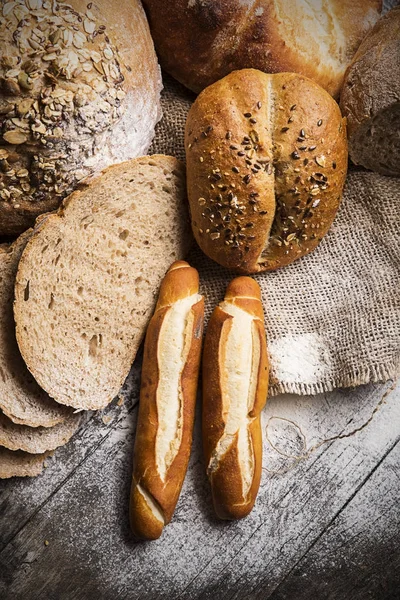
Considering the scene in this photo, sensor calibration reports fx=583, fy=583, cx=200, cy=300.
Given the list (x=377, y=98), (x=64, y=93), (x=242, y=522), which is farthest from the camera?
(x=242, y=522)

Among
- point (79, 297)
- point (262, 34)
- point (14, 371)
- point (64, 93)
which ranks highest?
point (262, 34)

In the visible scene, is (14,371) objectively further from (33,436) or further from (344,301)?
(344,301)

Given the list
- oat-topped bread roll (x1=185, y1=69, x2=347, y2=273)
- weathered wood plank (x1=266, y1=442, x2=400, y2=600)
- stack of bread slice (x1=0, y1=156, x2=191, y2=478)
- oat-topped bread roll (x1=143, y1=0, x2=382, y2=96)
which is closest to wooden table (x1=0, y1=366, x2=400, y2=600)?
weathered wood plank (x1=266, y1=442, x2=400, y2=600)

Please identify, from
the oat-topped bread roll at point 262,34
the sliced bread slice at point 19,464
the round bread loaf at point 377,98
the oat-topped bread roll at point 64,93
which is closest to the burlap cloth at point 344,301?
the round bread loaf at point 377,98

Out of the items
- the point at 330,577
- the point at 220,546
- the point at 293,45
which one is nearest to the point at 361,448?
the point at 330,577

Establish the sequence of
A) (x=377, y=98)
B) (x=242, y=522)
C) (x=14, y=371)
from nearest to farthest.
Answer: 1. (x=377, y=98)
2. (x=14, y=371)
3. (x=242, y=522)

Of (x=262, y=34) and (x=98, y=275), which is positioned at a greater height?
(x=262, y=34)

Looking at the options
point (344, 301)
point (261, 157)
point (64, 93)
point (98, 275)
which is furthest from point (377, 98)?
point (98, 275)
